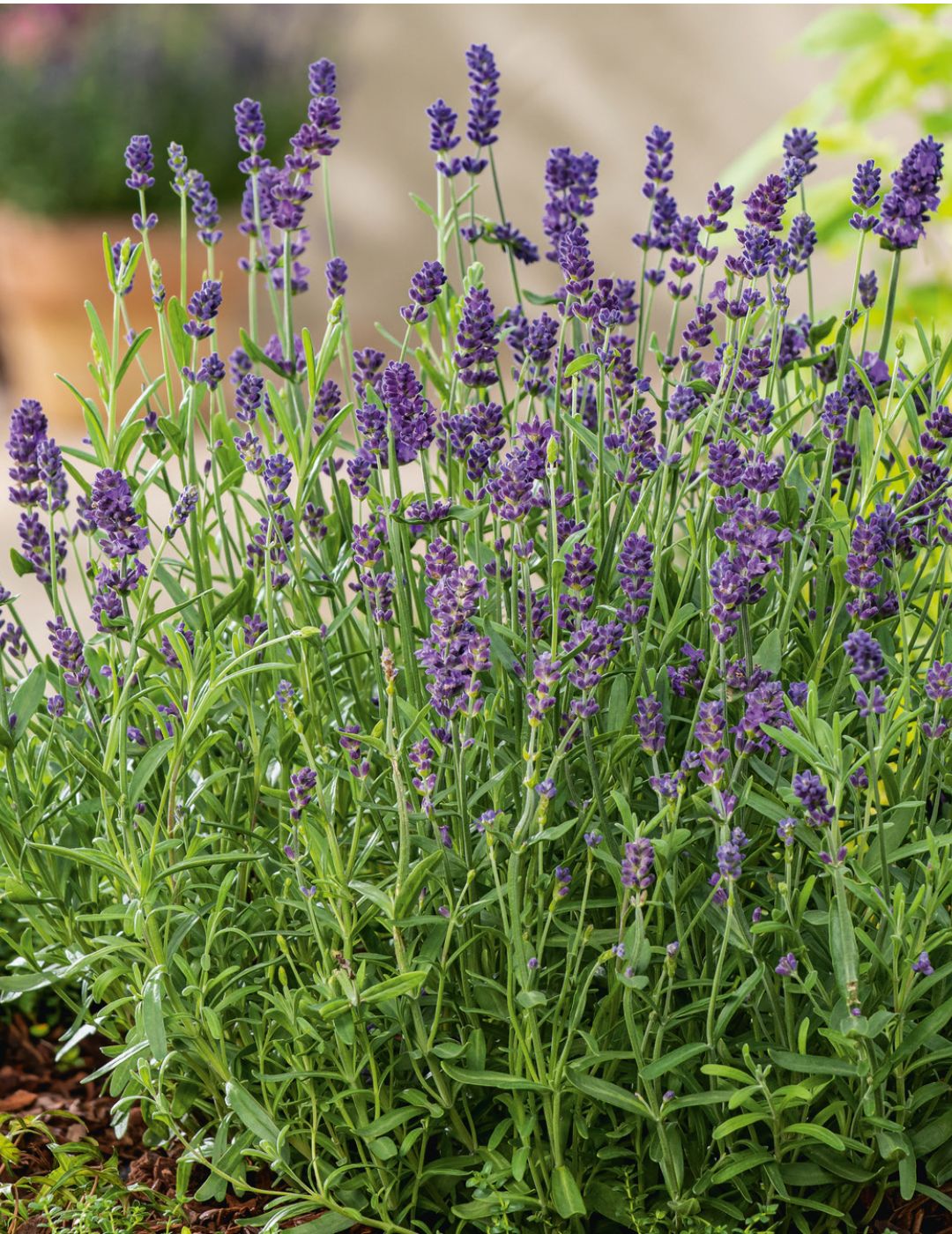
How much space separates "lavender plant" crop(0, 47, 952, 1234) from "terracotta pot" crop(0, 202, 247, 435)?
131 inches

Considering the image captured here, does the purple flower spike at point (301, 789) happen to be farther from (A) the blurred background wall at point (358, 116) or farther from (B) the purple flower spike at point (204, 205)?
(A) the blurred background wall at point (358, 116)

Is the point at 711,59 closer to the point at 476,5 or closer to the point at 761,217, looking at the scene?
the point at 476,5

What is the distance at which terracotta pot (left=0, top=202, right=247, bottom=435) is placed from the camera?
14.7 ft

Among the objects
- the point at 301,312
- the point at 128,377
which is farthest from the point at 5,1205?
the point at 301,312

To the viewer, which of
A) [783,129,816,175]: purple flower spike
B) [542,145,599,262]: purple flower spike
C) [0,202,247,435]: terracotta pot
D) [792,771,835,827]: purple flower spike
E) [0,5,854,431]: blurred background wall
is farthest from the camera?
[0,5,854,431]: blurred background wall

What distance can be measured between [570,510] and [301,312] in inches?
217

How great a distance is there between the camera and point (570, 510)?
122 cm

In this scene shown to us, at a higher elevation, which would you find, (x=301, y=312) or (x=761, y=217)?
(x=301, y=312)

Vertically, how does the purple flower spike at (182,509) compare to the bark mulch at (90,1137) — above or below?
above

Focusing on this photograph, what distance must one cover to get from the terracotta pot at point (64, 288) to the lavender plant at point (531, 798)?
10.9 ft

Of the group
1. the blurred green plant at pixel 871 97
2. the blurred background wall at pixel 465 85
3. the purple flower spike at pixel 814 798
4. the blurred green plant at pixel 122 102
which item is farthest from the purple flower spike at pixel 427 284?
the blurred background wall at pixel 465 85

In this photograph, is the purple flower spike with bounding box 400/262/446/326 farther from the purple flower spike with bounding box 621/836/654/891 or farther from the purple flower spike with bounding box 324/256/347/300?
the purple flower spike with bounding box 621/836/654/891

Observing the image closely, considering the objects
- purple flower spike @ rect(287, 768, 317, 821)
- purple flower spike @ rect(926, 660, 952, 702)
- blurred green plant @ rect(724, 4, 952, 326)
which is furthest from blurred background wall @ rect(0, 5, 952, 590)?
purple flower spike @ rect(926, 660, 952, 702)

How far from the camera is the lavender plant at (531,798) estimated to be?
0.94 meters
